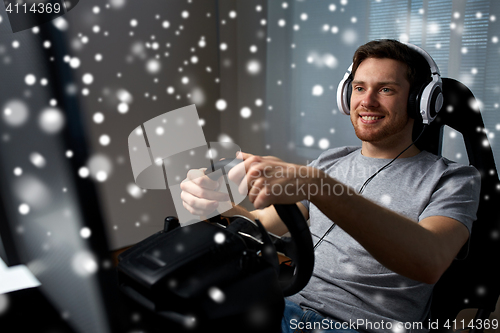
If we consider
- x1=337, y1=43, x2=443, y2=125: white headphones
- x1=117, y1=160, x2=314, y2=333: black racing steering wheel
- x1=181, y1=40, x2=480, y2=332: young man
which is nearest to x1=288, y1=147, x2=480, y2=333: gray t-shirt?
x1=181, y1=40, x2=480, y2=332: young man

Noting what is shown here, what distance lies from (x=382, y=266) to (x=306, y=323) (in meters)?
0.23

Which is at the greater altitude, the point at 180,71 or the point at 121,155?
the point at 180,71

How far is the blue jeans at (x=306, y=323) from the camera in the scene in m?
0.77

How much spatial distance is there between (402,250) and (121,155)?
172cm

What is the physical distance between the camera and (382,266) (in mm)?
853

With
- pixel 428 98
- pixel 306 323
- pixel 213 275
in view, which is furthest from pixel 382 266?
pixel 213 275

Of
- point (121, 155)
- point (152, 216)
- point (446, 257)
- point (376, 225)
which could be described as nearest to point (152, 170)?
point (376, 225)

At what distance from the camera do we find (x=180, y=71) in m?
2.20

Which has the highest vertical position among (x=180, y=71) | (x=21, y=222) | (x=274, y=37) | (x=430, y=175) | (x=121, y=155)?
(x=274, y=37)

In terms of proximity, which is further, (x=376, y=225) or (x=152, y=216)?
(x=152, y=216)

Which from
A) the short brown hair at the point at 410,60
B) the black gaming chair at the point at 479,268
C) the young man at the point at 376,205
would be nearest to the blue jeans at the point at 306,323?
the young man at the point at 376,205

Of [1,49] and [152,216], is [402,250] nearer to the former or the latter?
[1,49]

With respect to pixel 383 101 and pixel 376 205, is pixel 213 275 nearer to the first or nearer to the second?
pixel 376 205

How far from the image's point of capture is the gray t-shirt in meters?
0.81
